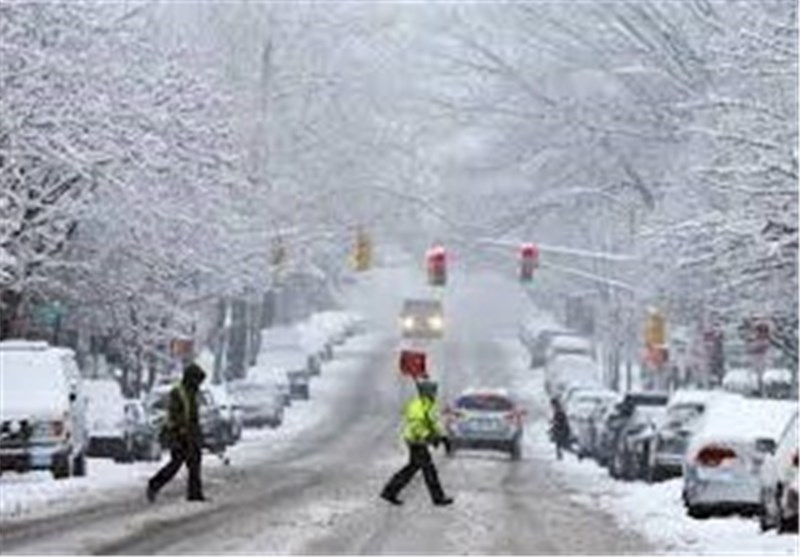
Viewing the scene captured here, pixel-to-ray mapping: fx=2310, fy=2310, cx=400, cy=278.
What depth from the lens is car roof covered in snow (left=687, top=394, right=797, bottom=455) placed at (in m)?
26.6

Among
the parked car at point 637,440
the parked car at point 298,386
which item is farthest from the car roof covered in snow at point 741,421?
the parked car at point 298,386

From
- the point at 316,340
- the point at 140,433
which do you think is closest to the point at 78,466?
the point at 140,433

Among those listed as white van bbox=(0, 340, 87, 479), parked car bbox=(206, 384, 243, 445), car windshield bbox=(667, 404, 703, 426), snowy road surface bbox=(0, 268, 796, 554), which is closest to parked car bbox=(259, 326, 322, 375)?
snowy road surface bbox=(0, 268, 796, 554)

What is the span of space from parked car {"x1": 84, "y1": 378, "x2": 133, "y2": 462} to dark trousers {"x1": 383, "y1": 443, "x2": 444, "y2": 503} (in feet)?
52.9

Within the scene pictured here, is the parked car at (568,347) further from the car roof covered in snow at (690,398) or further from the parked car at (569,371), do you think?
the car roof covered in snow at (690,398)

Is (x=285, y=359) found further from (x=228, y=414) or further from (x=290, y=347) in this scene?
(x=228, y=414)

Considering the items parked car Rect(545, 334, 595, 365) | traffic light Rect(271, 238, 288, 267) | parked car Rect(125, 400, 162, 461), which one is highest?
traffic light Rect(271, 238, 288, 267)

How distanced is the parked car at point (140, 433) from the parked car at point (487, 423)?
29.4 ft

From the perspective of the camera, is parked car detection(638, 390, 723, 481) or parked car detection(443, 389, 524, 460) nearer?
parked car detection(638, 390, 723, 481)

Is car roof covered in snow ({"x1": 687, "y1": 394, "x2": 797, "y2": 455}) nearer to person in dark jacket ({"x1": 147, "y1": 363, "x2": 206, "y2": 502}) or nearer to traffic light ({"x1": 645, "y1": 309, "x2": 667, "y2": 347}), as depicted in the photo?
person in dark jacket ({"x1": 147, "y1": 363, "x2": 206, "y2": 502})

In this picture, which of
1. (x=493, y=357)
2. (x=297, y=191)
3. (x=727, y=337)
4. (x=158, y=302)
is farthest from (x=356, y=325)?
(x=158, y=302)

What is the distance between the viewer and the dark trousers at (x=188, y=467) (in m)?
27.9

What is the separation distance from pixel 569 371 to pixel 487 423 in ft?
102

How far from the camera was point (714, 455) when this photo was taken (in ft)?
86.9
